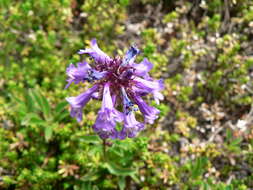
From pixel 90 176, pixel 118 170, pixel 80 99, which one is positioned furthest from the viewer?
pixel 90 176

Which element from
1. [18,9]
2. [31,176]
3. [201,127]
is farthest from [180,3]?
[31,176]

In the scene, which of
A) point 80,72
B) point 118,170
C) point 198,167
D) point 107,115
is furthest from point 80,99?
point 198,167

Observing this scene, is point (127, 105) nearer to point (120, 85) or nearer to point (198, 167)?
point (120, 85)

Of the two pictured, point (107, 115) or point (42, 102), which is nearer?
point (107, 115)

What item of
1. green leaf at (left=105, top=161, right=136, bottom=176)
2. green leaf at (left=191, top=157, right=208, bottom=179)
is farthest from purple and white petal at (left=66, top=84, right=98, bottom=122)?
green leaf at (left=191, top=157, right=208, bottom=179)

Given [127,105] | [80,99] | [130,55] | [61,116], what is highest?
[130,55]

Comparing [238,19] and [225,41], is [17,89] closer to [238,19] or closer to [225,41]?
[225,41]

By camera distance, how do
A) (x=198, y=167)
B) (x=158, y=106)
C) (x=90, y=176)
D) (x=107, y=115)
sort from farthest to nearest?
(x=198, y=167) < (x=90, y=176) < (x=158, y=106) < (x=107, y=115)

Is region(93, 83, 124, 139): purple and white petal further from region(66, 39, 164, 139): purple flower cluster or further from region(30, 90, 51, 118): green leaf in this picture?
region(30, 90, 51, 118): green leaf

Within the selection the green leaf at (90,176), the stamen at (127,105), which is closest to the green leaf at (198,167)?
the green leaf at (90,176)
